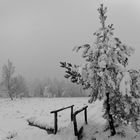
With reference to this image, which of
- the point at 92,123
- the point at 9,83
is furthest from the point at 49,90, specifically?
the point at 92,123

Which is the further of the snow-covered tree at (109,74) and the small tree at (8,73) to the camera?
the small tree at (8,73)

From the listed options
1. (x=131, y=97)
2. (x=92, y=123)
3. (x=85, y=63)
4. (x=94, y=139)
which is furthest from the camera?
(x=92, y=123)

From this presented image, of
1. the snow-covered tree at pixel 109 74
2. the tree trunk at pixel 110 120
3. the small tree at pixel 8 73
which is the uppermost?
the small tree at pixel 8 73

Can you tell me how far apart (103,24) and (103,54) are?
3.99ft

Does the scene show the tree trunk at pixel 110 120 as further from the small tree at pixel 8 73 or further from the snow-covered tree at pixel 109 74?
the small tree at pixel 8 73

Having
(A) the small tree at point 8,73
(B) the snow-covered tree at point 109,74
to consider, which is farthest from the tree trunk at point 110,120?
(A) the small tree at point 8,73

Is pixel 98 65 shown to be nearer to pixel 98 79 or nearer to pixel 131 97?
pixel 98 79

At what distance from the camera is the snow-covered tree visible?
841 centimetres

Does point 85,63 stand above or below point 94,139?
above

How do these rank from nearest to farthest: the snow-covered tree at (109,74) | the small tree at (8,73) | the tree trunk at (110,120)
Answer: the snow-covered tree at (109,74), the tree trunk at (110,120), the small tree at (8,73)

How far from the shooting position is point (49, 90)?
9406cm

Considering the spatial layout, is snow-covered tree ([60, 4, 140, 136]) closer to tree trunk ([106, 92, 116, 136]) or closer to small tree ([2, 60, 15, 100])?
tree trunk ([106, 92, 116, 136])

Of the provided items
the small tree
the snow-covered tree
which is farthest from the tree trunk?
the small tree

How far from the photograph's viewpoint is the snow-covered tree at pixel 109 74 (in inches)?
331
